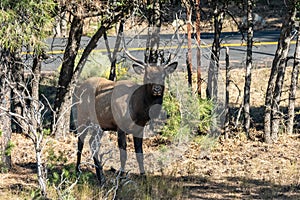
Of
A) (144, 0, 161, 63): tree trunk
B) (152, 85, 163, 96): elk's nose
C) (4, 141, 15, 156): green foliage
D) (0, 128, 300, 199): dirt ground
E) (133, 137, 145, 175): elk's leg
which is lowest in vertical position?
(0, 128, 300, 199): dirt ground

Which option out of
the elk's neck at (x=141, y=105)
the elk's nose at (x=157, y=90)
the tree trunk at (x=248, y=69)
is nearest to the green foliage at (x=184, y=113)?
the tree trunk at (x=248, y=69)

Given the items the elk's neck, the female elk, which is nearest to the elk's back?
the female elk

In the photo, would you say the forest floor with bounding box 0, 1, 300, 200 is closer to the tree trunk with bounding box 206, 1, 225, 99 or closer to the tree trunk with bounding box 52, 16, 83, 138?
the tree trunk with bounding box 52, 16, 83, 138

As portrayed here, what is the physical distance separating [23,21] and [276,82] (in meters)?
6.27

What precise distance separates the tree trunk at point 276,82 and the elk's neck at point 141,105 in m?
3.24

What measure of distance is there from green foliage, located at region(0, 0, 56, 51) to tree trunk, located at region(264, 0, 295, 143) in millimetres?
5487

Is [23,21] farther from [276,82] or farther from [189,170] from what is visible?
[276,82]

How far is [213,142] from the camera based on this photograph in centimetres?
1360

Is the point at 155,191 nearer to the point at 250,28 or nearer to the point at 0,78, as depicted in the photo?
the point at 0,78

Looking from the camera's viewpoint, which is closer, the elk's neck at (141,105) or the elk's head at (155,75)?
the elk's head at (155,75)

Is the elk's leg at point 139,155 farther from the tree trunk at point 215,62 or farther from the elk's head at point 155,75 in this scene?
the tree trunk at point 215,62

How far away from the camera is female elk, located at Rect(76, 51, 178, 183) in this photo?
11117 mm

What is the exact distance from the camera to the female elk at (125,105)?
36.5ft

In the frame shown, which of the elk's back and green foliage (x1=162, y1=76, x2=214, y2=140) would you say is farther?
green foliage (x1=162, y1=76, x2=214, y2=140)
